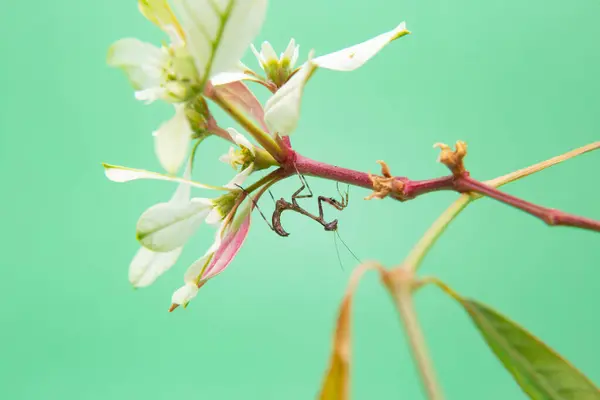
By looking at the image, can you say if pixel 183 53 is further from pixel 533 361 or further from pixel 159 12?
pixel 533 361

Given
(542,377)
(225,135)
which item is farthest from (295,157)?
(542,377)

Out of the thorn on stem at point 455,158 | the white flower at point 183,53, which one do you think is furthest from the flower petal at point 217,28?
the thorn on stem at point 455,158

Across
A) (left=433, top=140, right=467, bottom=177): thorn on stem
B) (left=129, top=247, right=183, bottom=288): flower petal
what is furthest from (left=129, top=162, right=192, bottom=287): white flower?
(left=433, top=140, right=467, bottom=177): thorn on stem

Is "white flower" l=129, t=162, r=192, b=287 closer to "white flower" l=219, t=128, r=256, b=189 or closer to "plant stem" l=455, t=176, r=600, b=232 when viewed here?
"white flower" l=219, t=128, r=256, b=189

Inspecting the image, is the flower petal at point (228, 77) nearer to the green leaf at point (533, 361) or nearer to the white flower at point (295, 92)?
the white flower at point (295, 92)

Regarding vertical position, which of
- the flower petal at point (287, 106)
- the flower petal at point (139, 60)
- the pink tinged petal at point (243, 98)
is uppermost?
the pink tinged petal at point (243, 98)
